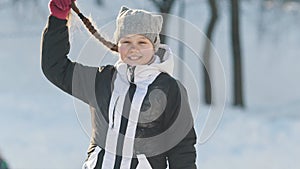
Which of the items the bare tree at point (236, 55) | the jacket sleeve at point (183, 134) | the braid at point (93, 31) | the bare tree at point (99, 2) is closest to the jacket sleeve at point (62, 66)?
the braid at point (93, 31)

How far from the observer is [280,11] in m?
26.9

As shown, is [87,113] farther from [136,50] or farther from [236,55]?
[236,55]

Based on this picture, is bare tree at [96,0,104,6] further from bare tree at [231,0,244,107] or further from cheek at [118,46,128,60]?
cheek at [118,46,128,60]

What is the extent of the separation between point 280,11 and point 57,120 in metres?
16.6

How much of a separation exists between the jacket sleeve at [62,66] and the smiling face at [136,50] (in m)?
0.15

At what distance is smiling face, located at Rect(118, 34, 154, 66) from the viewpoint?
2.88 meters

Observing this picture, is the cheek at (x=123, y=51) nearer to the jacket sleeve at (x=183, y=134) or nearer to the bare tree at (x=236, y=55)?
the jacket sleeve at (x=183, y=134)

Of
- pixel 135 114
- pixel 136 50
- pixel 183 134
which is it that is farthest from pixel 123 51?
pixel 183 134

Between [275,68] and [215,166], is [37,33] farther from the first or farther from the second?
[215,166]

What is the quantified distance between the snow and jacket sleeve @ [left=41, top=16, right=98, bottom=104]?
0.12 metres

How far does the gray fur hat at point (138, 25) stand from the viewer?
2.90 meters

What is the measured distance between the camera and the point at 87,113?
3076mm

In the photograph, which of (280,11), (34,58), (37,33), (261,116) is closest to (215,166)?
(261,116)

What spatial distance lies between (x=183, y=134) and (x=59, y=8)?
674 millimetres
